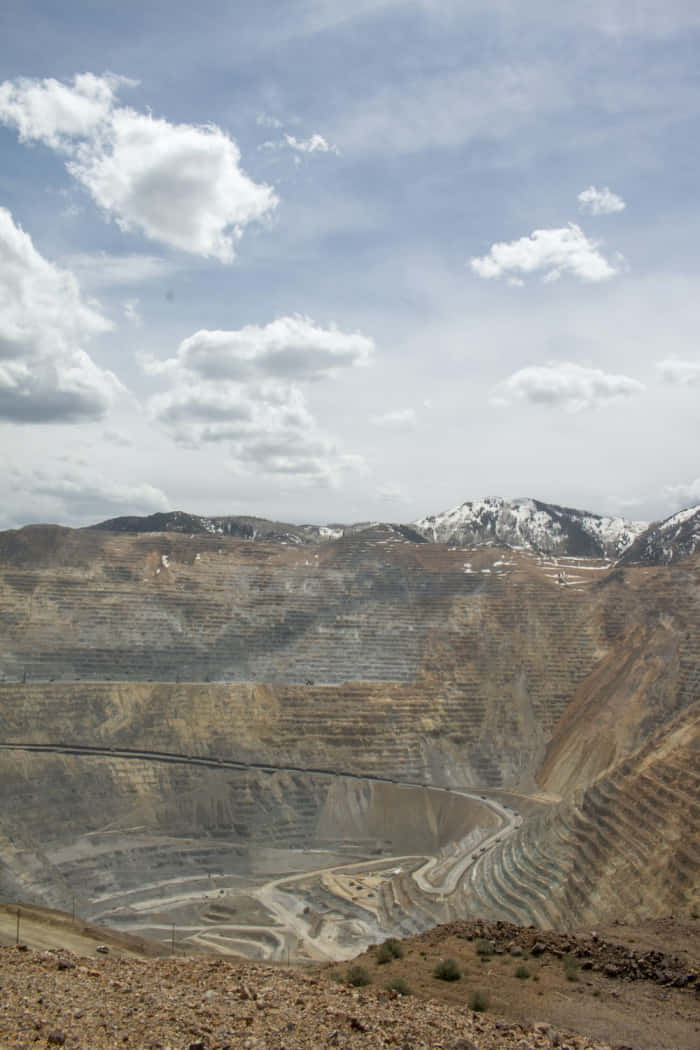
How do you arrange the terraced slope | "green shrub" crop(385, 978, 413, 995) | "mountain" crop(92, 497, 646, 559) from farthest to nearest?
"mountain" crop(92, 497, 646, 559) < the terraced slope < "green shrub" crop(385, 978, 413, 995)

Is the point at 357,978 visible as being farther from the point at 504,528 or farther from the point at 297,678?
the point at 504,528

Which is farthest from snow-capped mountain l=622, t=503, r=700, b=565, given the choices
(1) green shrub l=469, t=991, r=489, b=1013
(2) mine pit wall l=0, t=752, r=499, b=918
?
(1) green shrub l=469, t=991, r=489, b=1013

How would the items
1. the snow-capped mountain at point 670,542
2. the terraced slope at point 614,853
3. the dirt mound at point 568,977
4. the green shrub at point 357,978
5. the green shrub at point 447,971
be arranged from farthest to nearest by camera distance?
the snow-capped mountain at point 670,542, the terraced slope at point 614,853, the green shrub at point 447,971, the green shrub at point 357,978, the dirt mound at point 568,977

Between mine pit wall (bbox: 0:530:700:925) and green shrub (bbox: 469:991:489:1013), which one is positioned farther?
mine pit wall (bbox: 0:530:700:925)

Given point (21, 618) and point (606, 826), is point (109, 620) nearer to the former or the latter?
point (21, 618)

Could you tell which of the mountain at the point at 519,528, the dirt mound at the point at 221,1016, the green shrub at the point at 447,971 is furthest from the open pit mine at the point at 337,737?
the mountain at the point at 519,528

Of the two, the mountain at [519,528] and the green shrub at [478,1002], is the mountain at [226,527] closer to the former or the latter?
the mountain at [519,528]

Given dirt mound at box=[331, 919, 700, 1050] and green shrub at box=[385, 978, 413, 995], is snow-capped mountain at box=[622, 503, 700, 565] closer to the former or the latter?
dirt mound at box=[331, 919, 700, 1050]

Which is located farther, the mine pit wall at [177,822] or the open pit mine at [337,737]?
the mine pit wall at [177,822]
